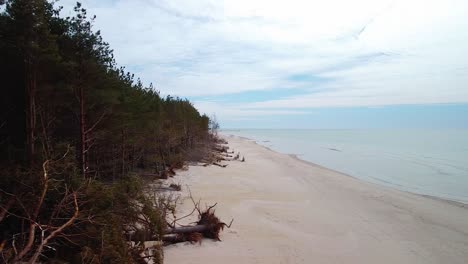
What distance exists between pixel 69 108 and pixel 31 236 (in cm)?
711

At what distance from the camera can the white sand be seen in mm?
8484

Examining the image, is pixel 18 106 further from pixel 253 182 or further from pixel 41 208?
pixel 253 182

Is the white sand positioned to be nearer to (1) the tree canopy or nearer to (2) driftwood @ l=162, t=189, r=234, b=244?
(2) driftwood @ l=162, t=189, r=234, b=244

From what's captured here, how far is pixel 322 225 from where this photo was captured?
11266 mm

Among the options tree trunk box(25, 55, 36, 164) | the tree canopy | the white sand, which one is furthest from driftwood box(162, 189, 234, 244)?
tree trunk box(25, 55, 36, 164)

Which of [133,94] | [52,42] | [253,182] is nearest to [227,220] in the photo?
[52,42]

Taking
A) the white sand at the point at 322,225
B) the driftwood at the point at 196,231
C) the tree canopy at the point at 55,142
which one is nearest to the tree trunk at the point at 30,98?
the tree canopy at the point at 55,142

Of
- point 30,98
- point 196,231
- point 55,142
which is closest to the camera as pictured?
point 30,98

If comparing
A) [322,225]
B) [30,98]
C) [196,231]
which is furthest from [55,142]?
[322,225]

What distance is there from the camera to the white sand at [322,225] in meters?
8.48

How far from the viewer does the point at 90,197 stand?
688cm

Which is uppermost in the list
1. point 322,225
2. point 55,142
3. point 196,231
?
point 55,142

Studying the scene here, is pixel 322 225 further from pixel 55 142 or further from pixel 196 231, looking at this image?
pixel 55 142

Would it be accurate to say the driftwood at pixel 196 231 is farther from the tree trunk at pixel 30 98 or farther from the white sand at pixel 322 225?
the tree trunk at pixel 30 98
